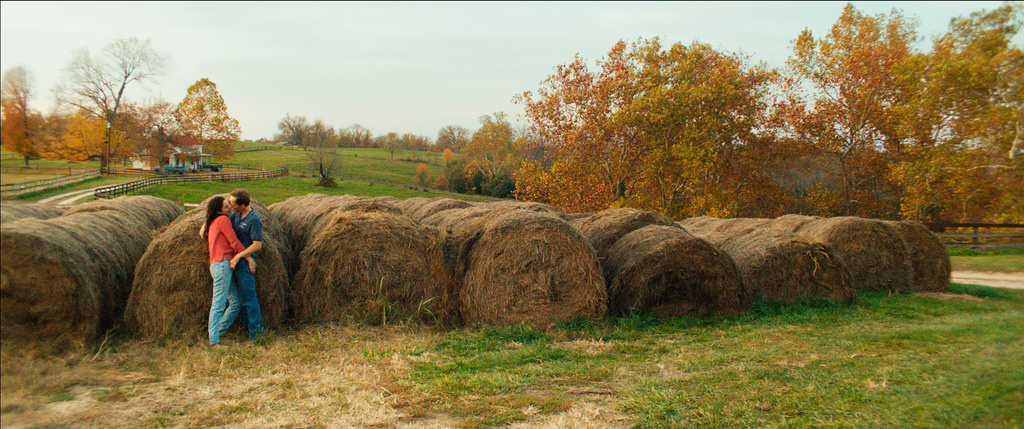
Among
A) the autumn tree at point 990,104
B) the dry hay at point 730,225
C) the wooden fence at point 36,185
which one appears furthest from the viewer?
the dry hay at point 730,225

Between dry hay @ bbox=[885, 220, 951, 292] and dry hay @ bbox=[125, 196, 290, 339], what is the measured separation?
1338 centimetres

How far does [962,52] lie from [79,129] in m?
7.06

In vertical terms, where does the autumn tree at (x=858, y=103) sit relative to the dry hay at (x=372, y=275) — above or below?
above

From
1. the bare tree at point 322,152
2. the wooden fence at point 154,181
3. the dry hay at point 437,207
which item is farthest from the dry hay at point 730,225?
the bare tree at point 322,152

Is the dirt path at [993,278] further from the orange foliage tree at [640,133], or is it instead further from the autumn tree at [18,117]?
the autumn tree at [18,117]

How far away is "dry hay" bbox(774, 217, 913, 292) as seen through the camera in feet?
38.4

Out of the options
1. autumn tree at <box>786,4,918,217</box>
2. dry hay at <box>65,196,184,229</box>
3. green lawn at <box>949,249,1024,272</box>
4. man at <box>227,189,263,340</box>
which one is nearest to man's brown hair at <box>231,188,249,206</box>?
man at <box>227,189,263,340</box>

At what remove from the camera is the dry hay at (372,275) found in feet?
25.0

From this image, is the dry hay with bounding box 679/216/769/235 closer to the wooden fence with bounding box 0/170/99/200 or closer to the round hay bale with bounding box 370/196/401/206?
the round hay bale with bounding box 370/196/401/206

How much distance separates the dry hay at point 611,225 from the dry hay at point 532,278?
191 centimetres

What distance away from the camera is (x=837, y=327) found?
7.70 metres

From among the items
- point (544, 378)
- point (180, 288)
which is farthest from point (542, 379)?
point (180, 288)

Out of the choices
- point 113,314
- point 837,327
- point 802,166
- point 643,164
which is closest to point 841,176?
point 802,166

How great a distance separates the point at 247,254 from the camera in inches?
258
